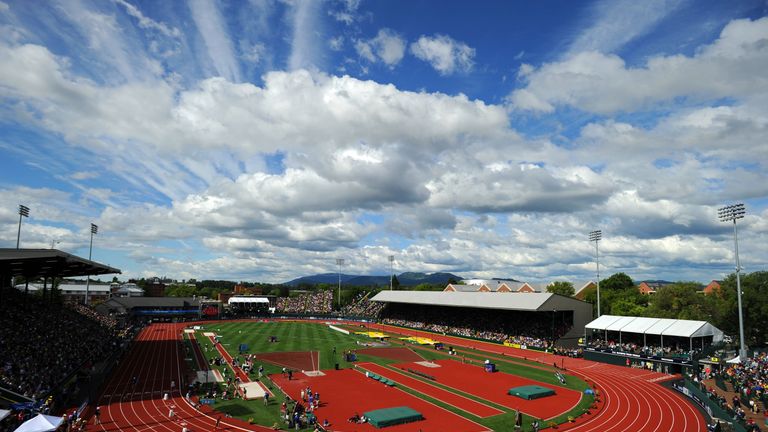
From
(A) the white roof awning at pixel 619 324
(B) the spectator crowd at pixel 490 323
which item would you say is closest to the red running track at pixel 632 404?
(A) the white roof awning at pixel 619 324

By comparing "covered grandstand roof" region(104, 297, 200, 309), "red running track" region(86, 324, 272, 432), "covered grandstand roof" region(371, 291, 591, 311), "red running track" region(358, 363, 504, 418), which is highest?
"covered grandstand roof" region(371, 291, 591, 311)

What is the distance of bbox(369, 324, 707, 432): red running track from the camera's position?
96.1ft

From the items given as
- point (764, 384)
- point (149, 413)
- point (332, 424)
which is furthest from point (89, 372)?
point (764, 384)

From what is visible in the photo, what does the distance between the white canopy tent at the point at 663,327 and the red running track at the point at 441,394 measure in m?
29.7

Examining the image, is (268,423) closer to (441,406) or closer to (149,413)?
(149,413)

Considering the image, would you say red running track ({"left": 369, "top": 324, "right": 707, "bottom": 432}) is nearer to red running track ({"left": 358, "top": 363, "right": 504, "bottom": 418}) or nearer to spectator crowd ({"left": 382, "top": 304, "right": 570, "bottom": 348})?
red running track ({"left": 358, "top": 363, "right": 504, "bottom": 418})

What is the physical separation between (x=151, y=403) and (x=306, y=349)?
92.1 ft

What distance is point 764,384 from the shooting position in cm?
3512

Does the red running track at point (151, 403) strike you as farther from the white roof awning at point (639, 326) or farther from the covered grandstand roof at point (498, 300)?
the white roof awning at point (639, 326)

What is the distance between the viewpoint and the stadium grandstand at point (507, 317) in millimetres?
65750

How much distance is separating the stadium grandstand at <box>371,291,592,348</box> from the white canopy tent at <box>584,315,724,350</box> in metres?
6.42

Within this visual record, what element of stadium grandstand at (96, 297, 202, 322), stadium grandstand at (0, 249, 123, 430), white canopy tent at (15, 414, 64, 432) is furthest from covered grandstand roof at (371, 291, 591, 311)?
white canopy tent at (15, 414, 64, 432)

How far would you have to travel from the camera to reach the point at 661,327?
53.6 m

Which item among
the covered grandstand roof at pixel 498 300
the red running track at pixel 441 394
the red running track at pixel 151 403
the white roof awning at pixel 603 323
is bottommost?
the red running track at pixel 151 403
